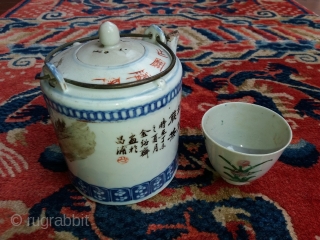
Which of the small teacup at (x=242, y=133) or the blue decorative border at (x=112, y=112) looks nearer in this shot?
the blue decorative border at (x=112, y=112)

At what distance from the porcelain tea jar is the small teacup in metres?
0.09

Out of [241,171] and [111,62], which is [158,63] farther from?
[241,171]

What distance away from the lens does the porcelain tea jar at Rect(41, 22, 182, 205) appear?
0.40 m

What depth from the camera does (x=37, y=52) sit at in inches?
40.2

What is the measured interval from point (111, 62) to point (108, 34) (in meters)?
0.05

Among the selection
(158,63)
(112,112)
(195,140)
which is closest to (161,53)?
(158,63)

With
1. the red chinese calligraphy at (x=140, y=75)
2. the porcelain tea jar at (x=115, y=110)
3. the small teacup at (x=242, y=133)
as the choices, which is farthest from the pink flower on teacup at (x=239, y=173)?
the red chinese calligraphy at (x=140, y=75)

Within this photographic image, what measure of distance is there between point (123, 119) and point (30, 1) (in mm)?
1400

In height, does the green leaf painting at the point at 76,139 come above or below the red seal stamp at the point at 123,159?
above

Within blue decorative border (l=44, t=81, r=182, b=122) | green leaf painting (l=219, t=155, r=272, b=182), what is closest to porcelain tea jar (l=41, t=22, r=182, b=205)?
blue decorative border (l=44, t=81, r=182, b=122)

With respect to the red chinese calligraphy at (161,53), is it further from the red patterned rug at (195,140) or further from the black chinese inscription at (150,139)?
the red patterned rug at (195,140)

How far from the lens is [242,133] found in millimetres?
614

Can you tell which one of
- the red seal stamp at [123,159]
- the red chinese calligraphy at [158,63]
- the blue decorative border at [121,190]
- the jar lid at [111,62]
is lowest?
the blue decorative border at [121,190]

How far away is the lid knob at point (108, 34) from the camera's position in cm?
44
